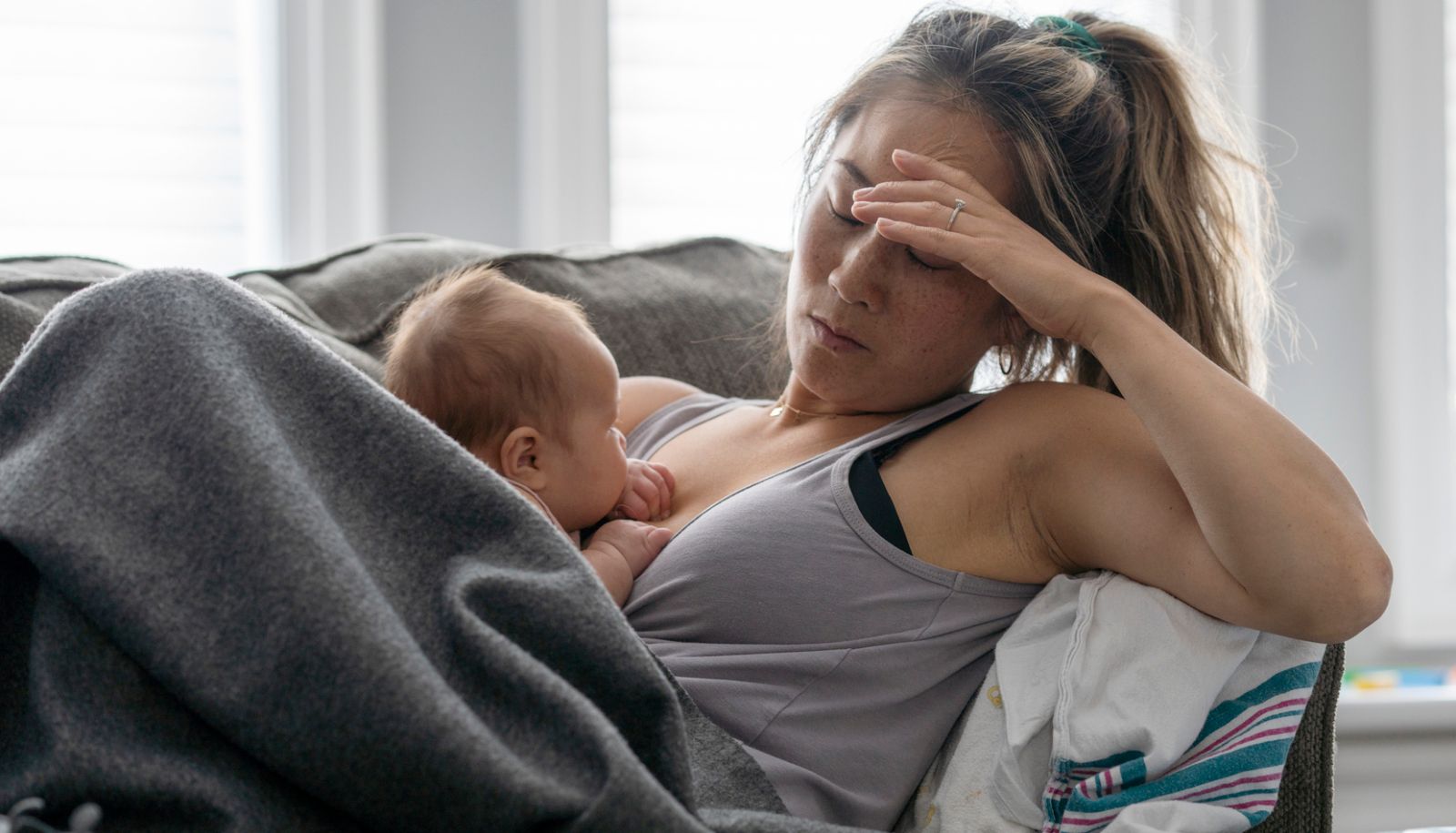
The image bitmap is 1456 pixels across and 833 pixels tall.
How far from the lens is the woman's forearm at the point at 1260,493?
0.88 m

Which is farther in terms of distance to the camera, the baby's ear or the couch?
the couch

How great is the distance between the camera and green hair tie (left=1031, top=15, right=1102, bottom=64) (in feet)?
3.87

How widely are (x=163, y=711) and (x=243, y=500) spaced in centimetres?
13

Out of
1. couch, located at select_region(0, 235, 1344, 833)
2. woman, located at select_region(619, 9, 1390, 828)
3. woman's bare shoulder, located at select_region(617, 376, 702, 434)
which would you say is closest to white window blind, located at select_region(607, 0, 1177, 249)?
couch, located at select_region(0, 235, 1344, 833)

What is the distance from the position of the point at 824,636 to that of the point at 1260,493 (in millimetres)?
339

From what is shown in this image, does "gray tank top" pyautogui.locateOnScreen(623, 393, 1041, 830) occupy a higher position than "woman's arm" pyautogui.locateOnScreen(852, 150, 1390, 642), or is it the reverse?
"woman's arm" pyautogui.locateOnScreen(852, 150, 1390, 642)

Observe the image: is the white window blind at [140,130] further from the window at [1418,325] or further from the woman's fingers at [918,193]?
the window at [1418,325]

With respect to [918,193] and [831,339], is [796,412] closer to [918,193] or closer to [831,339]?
[831,339]

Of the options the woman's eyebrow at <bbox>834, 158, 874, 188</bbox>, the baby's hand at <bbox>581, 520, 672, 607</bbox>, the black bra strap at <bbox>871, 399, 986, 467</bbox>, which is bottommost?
the baby's hand at <bbox>581, 520, 672, 607</bbox>

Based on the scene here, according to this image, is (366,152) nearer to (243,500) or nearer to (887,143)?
(887,143)

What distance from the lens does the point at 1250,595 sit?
35.7 inches

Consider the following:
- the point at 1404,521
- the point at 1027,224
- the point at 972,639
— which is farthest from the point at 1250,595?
the point at 1404,521

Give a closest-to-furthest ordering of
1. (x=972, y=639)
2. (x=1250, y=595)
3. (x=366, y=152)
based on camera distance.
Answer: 1. (x=1250, y=595)
2. (x=972, y=639)
3. (x=366, y=152)

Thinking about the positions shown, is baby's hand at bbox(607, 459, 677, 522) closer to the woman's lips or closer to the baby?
the baby
